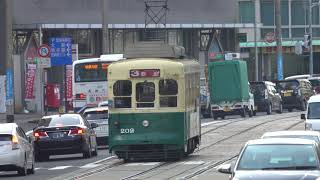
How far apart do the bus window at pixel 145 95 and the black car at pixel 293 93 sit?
3359cm

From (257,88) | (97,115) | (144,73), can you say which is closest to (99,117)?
(97,115)

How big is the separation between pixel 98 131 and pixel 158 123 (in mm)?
9117

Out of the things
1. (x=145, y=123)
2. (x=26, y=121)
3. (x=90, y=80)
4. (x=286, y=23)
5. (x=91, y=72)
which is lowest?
(x=26, y=121)

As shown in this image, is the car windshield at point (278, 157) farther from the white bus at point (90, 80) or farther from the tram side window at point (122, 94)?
the white bus at point (90, 80)

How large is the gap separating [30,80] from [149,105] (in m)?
33.2

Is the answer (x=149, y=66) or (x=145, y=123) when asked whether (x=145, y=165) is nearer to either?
(x=145, y=123)

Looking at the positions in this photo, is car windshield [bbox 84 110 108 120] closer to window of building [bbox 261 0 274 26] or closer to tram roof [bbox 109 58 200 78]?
tram roof [bbox 109 58 200 78]

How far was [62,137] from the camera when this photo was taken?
3031 cm

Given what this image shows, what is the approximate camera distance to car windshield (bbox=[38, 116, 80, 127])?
101 ft

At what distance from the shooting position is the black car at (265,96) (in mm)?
57000

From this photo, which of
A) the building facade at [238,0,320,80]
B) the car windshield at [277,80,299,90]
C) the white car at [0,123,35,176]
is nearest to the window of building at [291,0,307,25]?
the building facade at [238,0,320,80]

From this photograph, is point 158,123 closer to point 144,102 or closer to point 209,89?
point 144,102

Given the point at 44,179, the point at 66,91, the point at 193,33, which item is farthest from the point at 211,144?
the point at 193,33

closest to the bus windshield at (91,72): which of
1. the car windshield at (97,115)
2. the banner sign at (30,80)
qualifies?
the car windshield at (97,115)
